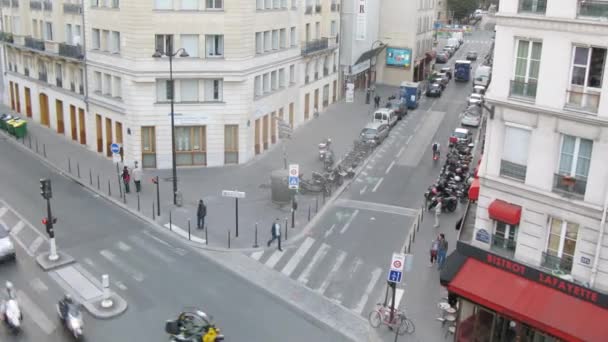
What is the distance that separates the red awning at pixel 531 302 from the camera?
1788 centimetres

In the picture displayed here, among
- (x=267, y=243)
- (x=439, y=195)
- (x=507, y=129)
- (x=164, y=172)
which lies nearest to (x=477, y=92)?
(x=439, y=195)

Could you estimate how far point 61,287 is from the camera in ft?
79.5

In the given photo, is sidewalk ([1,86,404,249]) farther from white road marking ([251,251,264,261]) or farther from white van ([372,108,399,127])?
white van ([372,108,399,127])

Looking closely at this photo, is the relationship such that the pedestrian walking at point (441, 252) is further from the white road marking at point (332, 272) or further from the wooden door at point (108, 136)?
the wooden door at point (108, 136)

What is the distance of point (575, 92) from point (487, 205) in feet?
15.7

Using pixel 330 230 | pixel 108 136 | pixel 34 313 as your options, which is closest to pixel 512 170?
pixel 330 230

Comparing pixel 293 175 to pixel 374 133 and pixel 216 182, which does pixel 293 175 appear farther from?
pixel 374 133

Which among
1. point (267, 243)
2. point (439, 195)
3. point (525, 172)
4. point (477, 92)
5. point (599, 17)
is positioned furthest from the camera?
point (477, 92)

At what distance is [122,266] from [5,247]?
15.6 feet

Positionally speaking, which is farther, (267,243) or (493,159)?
(267,243)

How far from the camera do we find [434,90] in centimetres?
6694

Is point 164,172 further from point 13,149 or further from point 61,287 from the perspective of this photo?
point 61,287

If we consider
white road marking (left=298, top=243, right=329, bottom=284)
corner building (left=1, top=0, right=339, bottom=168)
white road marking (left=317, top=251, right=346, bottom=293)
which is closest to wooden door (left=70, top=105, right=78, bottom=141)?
corner building (left=1, top=0, right=339, bottom=168)

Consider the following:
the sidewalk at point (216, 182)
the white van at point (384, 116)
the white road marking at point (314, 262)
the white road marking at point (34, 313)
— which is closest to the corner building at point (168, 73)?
the sidewalk at point (216, 182)
